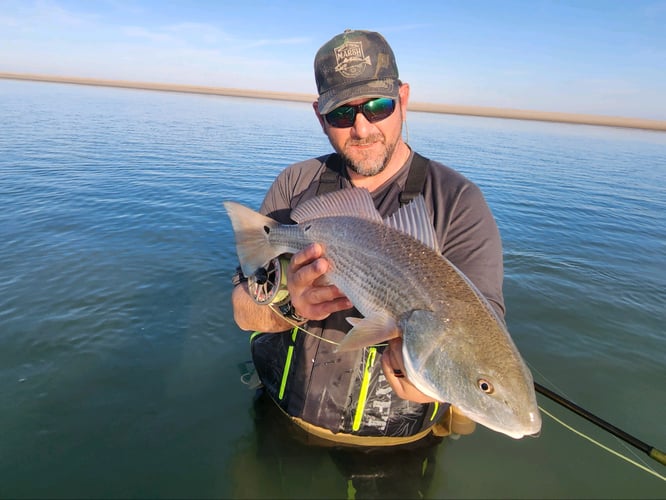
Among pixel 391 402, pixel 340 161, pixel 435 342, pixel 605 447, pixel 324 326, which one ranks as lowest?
pixel 605 447

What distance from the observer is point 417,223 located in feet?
7.80

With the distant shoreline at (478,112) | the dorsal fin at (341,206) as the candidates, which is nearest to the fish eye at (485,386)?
the dorsal fin at (341,206)

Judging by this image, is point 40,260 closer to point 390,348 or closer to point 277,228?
point 277,228

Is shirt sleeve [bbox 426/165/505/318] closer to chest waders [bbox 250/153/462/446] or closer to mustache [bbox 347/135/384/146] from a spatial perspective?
chest waders [bbox 250/153/462/446]

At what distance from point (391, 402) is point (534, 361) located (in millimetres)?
3994

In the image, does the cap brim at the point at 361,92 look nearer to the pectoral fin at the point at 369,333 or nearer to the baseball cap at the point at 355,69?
the baseball cap at the point at 355,69

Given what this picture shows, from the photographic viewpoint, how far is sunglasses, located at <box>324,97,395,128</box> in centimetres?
307

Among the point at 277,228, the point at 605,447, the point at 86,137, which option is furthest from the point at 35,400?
the point at 86,137

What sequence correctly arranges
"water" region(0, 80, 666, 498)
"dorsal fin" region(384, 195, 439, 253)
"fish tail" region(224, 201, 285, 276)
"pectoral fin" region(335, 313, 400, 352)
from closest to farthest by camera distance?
"pectoral fin" region(335, 313, 400, 352), "dorsal fin" region(384, 195, 439, 253), "fish tail" region(224, 201, 285, 276), "water" region(0, 80, 666, 498)

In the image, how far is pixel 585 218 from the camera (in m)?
13.4

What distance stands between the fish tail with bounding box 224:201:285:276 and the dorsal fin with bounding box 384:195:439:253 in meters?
1.19

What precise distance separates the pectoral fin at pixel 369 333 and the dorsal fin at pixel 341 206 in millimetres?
745

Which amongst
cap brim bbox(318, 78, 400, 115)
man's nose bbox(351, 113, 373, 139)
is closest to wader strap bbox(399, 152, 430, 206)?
man's nose bbox(351, 113, 373, 139)

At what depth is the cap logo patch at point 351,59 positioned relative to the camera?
3.05 meters
